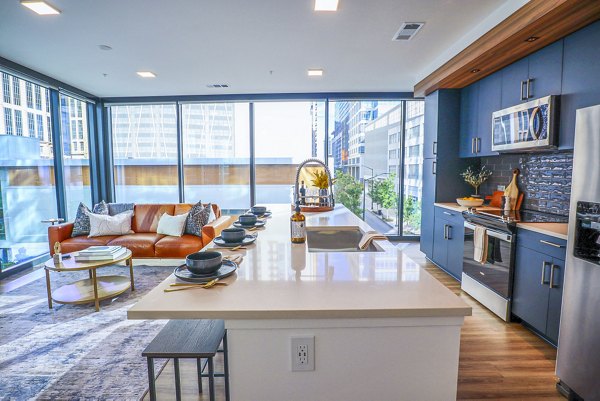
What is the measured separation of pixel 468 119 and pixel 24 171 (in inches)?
234

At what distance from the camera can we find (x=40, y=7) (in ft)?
8.80

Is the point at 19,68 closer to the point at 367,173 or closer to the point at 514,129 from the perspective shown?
the point at 367,173

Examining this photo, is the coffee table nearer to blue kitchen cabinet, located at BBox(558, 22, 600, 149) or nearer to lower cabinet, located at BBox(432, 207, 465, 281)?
lower cabinet, located at BBox(432, 207, 465, 281)

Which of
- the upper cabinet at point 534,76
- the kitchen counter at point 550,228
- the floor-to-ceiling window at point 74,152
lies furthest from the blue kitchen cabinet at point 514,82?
the floor-to-ceiling window at point 74,152

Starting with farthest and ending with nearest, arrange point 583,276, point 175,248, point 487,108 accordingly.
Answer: point 175,248
point 487,108
point 583,276

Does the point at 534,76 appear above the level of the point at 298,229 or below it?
above

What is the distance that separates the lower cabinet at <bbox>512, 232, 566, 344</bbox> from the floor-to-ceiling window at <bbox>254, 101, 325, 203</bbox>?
370 cm

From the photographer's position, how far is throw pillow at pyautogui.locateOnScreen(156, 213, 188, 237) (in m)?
4.53

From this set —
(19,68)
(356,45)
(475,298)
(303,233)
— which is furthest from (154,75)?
(475,298)

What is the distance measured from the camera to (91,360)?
2330 mm

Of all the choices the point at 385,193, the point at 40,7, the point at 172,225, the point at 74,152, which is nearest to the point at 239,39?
the point at 40,7

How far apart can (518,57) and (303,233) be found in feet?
9.30

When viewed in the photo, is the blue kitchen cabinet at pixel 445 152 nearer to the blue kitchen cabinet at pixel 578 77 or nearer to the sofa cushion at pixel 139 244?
the blue kitchen cabinet at pixel 578 77

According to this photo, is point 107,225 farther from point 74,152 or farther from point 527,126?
point 527,126
